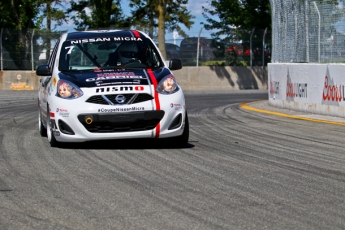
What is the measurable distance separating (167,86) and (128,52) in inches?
48.8

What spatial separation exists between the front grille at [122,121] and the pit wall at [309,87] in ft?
19.6

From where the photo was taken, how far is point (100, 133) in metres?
9.61

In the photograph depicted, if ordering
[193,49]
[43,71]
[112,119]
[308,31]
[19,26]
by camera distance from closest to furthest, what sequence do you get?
[112,119], [43,71], [308,31], [193,49], [19,26]

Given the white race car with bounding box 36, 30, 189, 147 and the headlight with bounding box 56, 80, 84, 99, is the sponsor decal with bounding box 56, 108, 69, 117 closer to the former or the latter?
the white race car with bounding box 36, 30, 189, 147

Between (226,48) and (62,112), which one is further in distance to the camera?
(226,48)

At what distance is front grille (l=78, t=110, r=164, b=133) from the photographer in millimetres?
9508

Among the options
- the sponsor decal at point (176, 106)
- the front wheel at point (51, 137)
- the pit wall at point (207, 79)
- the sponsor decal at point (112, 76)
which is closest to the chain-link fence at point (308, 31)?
the sponsor decal at point (176, 106)

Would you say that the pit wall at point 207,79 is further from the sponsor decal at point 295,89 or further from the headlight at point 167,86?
the headlight at point 167,86

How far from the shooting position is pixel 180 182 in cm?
732

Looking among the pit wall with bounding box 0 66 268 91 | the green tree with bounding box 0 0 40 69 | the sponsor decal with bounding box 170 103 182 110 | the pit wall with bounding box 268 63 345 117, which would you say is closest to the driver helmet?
the sponsor decal with bounding box 170 103 182 110

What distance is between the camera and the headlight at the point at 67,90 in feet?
31.7

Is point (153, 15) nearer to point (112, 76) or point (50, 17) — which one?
point (50, 17)

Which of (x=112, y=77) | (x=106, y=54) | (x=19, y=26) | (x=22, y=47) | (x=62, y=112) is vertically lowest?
(x=62, y=112)

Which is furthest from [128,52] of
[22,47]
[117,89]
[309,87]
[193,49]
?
[193,49]
